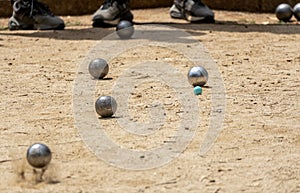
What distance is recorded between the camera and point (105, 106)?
437 cm

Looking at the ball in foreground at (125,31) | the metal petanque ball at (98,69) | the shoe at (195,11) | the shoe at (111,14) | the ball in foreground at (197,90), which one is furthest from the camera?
the shoe at (195,11)

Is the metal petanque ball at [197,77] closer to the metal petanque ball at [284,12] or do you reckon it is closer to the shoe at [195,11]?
the shoe at [195,11]

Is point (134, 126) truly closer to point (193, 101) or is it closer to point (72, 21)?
point (193, 101)

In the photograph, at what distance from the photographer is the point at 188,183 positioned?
132 inches

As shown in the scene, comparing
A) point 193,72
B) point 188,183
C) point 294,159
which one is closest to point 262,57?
point 193,72

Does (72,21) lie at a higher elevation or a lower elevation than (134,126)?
lower

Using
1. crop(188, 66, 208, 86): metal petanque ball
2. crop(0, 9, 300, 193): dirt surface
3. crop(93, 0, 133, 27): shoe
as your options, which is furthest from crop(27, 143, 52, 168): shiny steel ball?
crop(93, 0, 133, 27): shoe

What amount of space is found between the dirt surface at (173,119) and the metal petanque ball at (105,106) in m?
0.14

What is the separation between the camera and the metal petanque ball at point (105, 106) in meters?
4.36

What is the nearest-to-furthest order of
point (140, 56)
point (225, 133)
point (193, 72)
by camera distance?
point (225, 133), point (193, 72), point (140, 56)

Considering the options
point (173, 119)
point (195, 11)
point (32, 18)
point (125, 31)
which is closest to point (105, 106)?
point (173, 119)

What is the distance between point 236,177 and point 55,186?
28.2 inches

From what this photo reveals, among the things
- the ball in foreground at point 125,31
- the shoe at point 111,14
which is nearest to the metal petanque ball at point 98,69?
the ball in foreground at point 125,31

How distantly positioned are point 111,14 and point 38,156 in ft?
15.5
